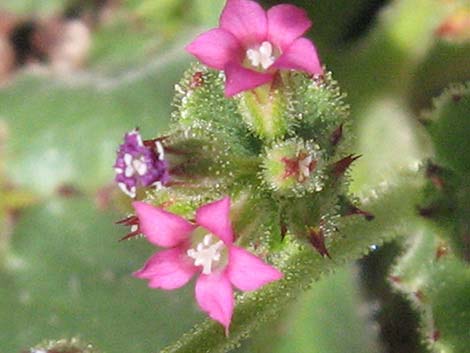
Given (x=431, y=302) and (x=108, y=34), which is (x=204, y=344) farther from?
(x=108, y=34)

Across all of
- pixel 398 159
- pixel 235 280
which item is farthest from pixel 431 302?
pixel 398 159

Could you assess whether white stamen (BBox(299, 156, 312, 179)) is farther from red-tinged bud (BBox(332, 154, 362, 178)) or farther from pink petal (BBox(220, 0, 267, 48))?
pink petal (BBox(220, 0, 267, 48))

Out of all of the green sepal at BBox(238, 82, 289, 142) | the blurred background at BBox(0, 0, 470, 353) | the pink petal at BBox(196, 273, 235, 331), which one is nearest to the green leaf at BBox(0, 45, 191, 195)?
the blurred background at BBox(0, 0, 470, 353)

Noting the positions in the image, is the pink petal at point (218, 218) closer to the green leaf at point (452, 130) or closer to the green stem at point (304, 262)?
the green stem at point (304, 262)

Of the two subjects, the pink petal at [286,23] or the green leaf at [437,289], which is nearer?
the pink petal at [286,23]

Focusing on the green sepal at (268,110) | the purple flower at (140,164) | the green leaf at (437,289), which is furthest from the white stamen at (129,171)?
the green leaf at (437,289)
